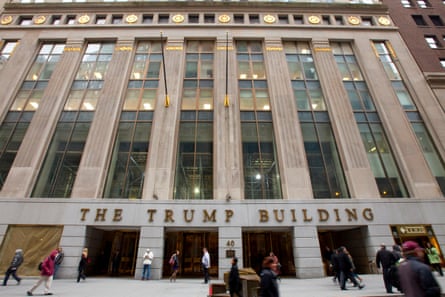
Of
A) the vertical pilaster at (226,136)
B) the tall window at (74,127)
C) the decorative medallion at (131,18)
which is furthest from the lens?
the decorative medallion at (131,18)

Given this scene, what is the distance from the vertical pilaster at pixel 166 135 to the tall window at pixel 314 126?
10413 millimetres

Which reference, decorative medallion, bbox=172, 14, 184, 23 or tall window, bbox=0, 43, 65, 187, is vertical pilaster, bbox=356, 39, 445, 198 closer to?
decorative medallion, bbox=172, 14, 184, 23

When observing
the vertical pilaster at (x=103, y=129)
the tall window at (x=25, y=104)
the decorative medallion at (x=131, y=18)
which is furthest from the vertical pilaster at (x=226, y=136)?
the tall window at (x=25, y=104)

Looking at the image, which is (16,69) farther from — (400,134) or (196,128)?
(400,134)

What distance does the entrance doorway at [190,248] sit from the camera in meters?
17.8

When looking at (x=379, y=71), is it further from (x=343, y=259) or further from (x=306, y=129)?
(x=343, y=259)

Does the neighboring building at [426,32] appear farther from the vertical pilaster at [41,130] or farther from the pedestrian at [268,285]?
the vertical pilaster at [41,130]

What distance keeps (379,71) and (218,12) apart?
17.1 m

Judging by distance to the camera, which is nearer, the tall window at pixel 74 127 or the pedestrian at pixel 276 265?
the pedestrian at pixel 276 265

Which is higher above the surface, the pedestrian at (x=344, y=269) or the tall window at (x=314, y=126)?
the tall window at (x=314, y=126)

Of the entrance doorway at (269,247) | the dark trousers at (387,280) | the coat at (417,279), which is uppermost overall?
the entrance doorway at (269,247)

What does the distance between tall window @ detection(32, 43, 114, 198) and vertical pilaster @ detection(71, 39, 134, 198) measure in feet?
3.04

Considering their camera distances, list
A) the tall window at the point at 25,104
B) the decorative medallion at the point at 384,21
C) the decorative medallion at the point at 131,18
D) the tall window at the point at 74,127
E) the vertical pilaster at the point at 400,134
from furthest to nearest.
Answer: the decorative medallion at the point at 384,21
the decorative medallion at the point at 131,18
the tall window at the point at 25,104
the tall window at the point at 74,127
the vertical pilaster at the point at 400,134

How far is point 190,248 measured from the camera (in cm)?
1830
